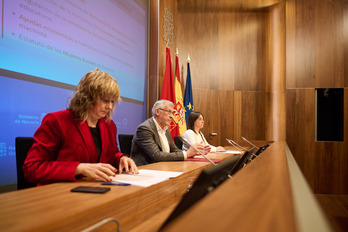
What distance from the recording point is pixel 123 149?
9.47 ft

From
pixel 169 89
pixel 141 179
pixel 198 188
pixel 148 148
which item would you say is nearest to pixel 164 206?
pixel 141 179

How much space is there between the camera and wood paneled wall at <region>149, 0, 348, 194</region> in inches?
223

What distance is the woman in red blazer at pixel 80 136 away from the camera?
1525 millimetres

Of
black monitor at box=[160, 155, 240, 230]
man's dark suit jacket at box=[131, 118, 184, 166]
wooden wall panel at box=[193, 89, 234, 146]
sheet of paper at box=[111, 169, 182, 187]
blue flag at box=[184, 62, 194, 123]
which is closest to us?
black monitor at box=[160, 155, 240, 230]

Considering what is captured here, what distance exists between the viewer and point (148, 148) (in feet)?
8.68

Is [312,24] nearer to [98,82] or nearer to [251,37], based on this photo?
[251,37]

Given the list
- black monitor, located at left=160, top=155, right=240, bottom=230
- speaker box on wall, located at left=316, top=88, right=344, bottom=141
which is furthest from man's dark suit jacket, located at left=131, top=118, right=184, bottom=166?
speaker box on wall, located at left=316, top=88, right=344, bottom=141

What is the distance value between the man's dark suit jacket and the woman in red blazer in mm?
675

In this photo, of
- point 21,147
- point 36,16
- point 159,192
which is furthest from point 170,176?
point 36,16

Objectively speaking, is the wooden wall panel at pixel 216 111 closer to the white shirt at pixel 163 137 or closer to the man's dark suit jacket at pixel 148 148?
→ the white shirt at pixel 163 137

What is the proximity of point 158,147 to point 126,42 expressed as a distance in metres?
2.05

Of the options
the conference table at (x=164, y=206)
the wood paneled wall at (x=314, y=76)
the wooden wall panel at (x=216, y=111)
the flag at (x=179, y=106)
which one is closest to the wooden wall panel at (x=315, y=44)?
the wood paneled wall at (x=314, y=76)

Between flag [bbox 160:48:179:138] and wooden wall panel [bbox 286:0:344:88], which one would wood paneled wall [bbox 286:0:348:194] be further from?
flag [bbox 160:48:179:138]

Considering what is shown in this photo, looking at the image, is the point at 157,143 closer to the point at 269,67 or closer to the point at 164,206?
the point at 164,206
